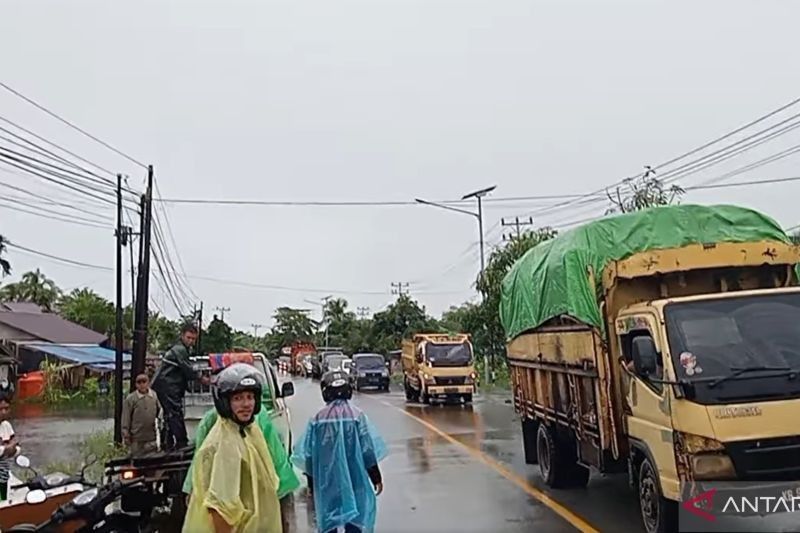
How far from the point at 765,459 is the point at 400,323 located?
58267mm

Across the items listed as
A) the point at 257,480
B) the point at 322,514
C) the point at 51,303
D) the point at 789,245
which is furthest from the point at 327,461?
the point at 51,303

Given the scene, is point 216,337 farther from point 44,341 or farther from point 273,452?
point 273,452

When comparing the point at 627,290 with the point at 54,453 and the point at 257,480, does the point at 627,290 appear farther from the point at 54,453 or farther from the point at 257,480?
the point at 54,453

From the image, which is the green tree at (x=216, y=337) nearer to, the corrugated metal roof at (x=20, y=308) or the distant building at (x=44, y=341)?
the distant building at (x=44, y=341)

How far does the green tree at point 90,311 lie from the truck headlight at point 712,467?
59883 millimetres

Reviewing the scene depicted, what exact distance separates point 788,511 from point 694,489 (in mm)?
813

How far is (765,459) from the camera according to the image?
668 cm

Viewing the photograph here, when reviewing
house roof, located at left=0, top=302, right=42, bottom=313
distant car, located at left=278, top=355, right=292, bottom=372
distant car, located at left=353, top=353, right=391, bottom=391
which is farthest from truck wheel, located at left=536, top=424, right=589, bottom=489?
distant car, located at left=278, top=355, right=292, bottom=372

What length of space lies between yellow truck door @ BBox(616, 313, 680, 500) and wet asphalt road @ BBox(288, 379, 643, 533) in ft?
5.07

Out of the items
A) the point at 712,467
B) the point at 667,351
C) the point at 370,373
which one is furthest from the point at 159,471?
the point at 370,373

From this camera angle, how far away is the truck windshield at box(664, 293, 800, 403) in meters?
6.93

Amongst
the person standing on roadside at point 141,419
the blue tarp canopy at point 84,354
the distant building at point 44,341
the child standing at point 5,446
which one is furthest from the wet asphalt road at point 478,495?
the distant building at point 44,341

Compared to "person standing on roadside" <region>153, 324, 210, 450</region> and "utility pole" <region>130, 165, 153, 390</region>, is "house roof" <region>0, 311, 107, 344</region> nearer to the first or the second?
"utility pole" <region>130, 165, 153, 390</region>

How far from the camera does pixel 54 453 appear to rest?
17.8 metres
